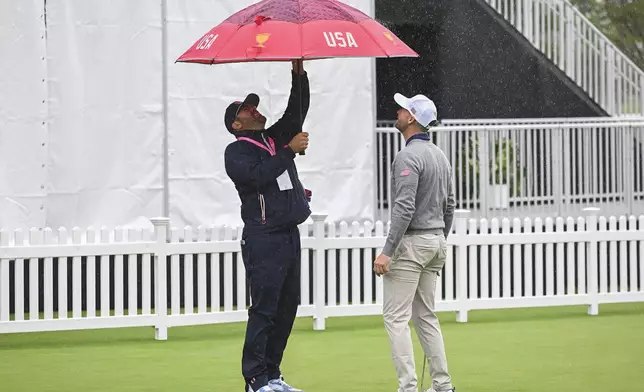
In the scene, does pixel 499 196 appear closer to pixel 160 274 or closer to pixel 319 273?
pixel 319 273

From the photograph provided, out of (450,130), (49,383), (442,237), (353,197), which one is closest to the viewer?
(442,237)

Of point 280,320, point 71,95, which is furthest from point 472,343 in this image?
point 71,95

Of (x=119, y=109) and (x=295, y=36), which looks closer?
(x=295, y=36)

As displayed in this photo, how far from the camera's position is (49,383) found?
1129 centimetres

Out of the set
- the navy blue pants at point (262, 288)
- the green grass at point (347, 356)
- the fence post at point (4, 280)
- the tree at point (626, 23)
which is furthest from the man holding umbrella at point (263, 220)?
the tree at point (626, 23)

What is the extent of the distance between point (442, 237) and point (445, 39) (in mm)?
13222

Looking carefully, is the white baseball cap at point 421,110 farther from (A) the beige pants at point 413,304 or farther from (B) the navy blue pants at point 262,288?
(B) the navy blue pants at point 262,288

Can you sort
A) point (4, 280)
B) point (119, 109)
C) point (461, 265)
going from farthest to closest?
point (119, 109)
point (461, 265)
point (4, 280)

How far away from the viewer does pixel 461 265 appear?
588 inches

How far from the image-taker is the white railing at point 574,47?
875 inches

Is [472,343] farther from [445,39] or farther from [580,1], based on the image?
[580,1]

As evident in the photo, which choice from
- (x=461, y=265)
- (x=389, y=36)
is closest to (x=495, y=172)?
(x=461, y=265)

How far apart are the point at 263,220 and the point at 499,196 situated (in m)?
9.84

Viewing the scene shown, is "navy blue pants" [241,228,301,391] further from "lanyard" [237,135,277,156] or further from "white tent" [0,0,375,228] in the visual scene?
"white tent" [0,0,375,228]
